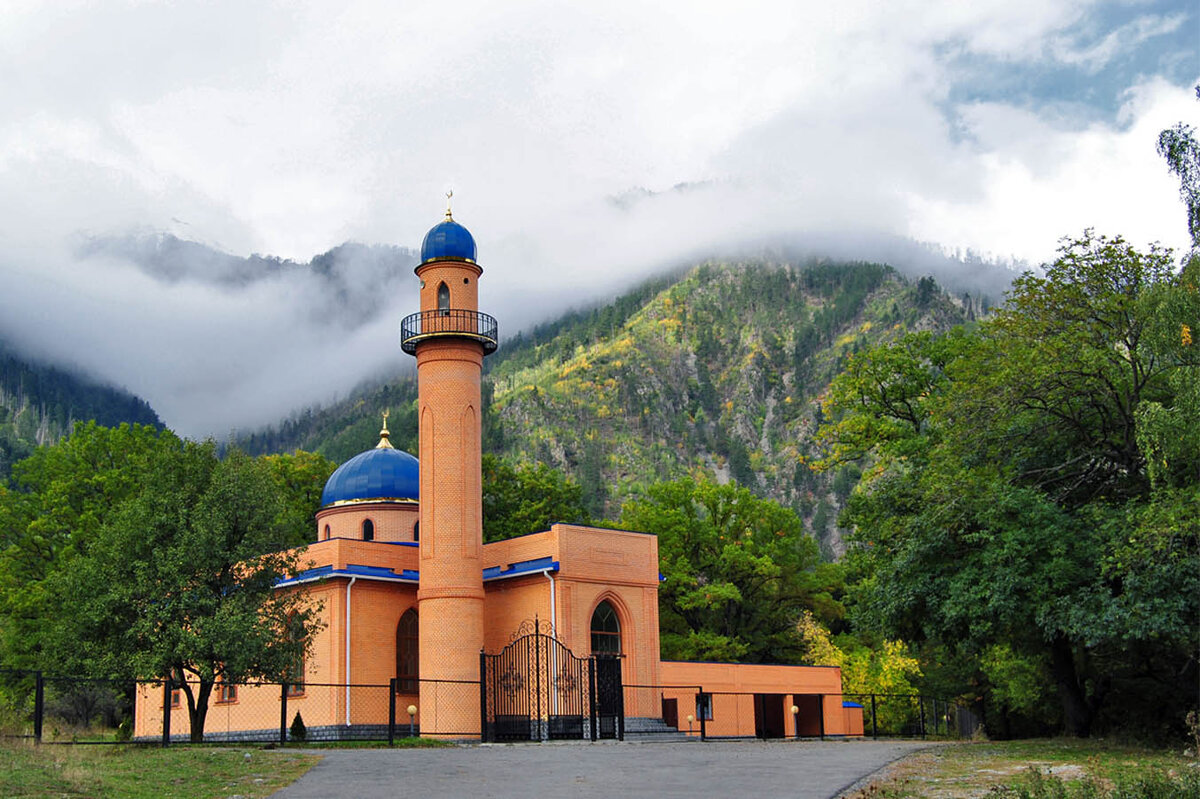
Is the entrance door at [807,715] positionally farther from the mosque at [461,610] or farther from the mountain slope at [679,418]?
the mountain slope at [679,418]

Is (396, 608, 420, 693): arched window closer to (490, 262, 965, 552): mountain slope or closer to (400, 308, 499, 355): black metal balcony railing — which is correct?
(400, 308, 499, 355): black metal balcony railing

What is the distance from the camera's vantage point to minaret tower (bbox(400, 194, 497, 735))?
34125mm

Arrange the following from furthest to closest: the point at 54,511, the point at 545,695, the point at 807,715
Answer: the point at 54,511 < the point at 807,715 < the point at 545,695

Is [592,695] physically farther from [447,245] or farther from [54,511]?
[54,511]

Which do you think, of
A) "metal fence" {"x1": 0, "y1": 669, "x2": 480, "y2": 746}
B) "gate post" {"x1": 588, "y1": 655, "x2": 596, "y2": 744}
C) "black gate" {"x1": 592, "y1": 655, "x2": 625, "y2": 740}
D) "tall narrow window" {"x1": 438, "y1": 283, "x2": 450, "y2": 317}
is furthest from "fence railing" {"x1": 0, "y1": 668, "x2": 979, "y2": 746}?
"tall narrow window" {"x1": 438, "y1": 283, "x2": 450, "y2": 317}

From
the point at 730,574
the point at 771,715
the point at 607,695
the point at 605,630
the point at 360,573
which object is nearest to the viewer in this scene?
the point at 607,695

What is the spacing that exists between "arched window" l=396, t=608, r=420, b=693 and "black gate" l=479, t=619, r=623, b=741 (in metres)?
3.84

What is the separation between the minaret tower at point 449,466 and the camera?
34.1m

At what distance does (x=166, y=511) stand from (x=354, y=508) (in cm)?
1399

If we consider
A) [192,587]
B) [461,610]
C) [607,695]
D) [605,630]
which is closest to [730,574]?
[605,630]

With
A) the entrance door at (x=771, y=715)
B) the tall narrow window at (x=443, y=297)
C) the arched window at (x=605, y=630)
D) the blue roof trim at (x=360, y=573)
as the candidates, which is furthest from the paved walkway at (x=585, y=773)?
the entrance door at (x=771, y=715)

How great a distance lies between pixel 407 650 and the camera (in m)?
37.8

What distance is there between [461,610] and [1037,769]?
22.1m

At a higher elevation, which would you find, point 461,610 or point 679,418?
point 679,418
